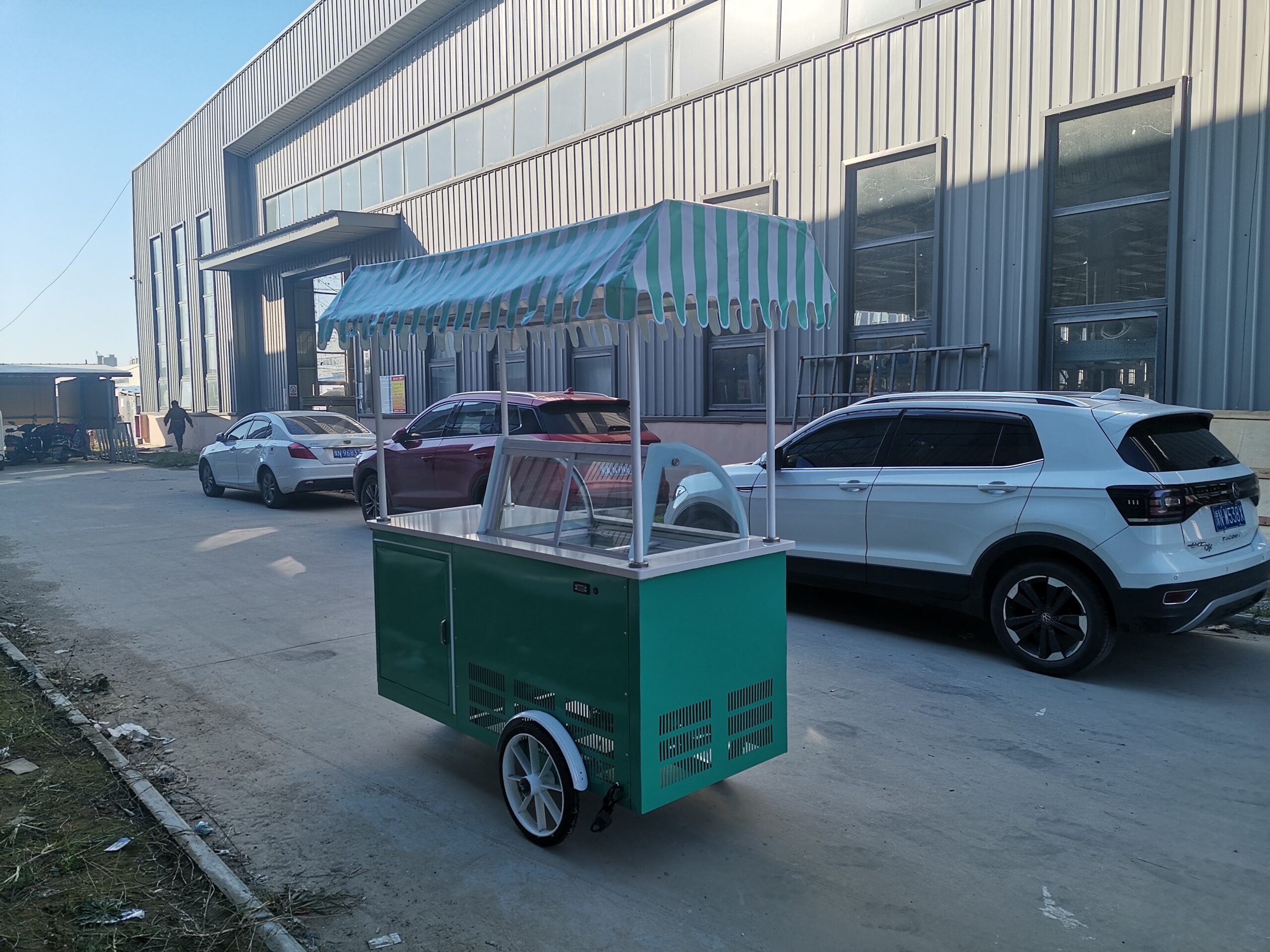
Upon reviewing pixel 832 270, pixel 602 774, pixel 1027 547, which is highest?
pixel 832 270

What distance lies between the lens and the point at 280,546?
11.2 meters

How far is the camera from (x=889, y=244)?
37.5ft

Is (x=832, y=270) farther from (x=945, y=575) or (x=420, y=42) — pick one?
(x=420, y=42)

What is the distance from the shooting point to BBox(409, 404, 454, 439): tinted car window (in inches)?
461

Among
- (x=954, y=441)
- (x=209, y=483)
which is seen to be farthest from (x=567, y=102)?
(x=954, y=441)

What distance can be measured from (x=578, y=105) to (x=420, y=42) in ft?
20.0

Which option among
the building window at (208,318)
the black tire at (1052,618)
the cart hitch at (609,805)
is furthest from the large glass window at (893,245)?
the building window at (208,318)

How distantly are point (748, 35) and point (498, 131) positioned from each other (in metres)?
6.51

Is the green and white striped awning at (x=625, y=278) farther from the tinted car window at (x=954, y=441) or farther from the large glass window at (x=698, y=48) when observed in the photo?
the large glass window at (x=698, y=48)

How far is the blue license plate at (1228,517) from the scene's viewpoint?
19.0 feet

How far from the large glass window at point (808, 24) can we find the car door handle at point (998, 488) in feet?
25.6

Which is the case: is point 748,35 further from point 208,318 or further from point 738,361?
point 208,318

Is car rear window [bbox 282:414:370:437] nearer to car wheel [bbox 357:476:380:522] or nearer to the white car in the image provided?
the white car

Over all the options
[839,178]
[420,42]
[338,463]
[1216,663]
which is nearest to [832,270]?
[839,178]
